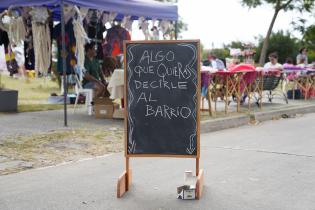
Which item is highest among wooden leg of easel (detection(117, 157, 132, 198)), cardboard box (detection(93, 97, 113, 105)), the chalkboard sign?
the chalkboard sign

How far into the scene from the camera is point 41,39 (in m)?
10.6

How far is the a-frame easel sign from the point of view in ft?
17.4

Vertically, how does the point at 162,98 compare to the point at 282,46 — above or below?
below

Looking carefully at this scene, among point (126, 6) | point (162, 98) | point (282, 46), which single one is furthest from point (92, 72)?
point (282, 46)

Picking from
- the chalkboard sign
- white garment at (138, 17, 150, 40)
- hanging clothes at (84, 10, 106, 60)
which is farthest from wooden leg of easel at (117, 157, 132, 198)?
white garment at (138, 17, 150, 40)

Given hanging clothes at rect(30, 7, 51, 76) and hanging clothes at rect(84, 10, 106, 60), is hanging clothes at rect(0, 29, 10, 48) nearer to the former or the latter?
hanging clothes at rect(30, 7, 51, 76)

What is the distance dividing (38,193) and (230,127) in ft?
19.6

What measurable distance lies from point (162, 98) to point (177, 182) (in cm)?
99

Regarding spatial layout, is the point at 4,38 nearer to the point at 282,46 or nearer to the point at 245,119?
the point at 245,119

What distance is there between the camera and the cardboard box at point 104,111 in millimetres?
10883

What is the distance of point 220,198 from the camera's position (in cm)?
509

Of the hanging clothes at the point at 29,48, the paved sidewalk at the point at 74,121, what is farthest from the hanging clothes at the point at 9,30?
the paved sidewalk at the point at 74,121

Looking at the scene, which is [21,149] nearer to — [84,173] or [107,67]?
[84,173]

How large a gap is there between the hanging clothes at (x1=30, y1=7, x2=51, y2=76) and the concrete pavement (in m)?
4.23
